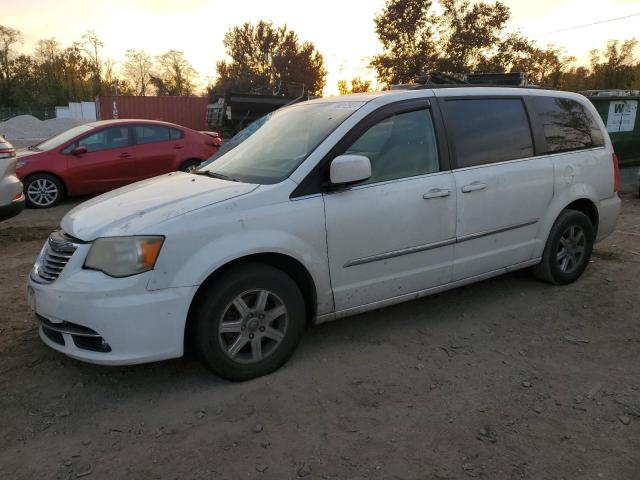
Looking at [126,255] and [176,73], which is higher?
[176,73]

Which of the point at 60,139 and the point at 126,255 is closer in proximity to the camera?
the point at 126,255

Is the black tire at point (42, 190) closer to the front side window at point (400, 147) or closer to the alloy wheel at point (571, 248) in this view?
the front side window at point (400, 147)

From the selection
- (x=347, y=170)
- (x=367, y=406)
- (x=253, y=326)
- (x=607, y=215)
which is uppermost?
(x=347, y=170)

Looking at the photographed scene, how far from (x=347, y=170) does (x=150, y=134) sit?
7.44 meters

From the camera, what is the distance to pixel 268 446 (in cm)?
261

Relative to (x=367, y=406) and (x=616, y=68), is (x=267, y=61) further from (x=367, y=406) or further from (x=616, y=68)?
(x=367, y=406)

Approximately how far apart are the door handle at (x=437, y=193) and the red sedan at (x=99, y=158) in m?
6.05

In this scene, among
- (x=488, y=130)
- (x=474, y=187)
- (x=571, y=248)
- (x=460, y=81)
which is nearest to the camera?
(x=474, y=187)

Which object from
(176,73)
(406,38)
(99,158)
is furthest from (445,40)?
(176,73)

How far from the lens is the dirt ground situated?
8.15 ft

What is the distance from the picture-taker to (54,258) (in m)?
3.13

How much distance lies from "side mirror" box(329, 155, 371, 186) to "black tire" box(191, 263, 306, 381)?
670 millimetres

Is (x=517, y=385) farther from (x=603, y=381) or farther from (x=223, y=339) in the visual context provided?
(x=223, y=339)

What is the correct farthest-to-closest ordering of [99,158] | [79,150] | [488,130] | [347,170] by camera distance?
[99,158] < [79,150] < [488,130] < [347,170]
